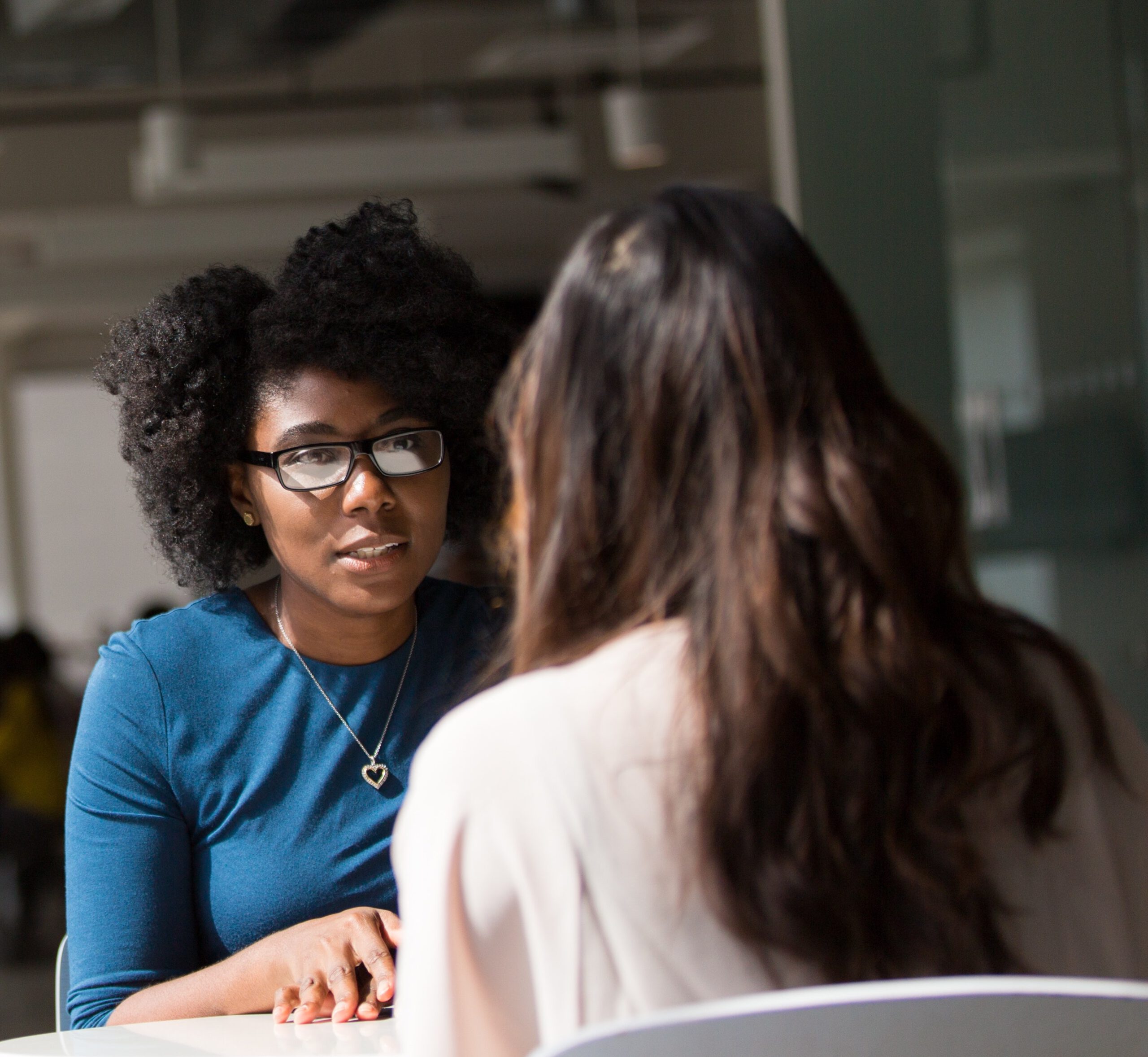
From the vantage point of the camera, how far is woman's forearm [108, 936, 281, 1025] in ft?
4.87

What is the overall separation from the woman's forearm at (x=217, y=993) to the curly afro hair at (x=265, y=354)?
0.57 m

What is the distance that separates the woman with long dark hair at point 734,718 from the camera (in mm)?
904

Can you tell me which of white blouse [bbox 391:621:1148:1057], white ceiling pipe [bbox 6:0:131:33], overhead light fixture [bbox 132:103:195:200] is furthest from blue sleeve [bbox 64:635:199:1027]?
white ceiling pipe [bbox 6:0:131:33]

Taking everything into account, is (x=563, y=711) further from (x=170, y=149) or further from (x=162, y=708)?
(x=170, y=149)

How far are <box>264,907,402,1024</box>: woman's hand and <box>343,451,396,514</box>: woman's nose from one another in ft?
1.44

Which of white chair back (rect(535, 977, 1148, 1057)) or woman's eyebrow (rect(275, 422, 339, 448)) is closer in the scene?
white chair back (rect(535, 977, 1148, 1057))

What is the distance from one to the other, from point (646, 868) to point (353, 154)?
18.2 feet

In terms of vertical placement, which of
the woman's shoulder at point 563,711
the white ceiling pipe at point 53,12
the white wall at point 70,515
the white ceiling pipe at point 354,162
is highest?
the white ceiling pipe at point 53,12

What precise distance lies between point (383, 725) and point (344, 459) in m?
0.31

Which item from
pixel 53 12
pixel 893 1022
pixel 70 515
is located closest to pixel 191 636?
pixel 893 1022

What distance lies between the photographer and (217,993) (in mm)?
1493

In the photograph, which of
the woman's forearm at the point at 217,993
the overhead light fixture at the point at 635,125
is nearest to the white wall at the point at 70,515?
the overhead light fixture at the point at 635,125

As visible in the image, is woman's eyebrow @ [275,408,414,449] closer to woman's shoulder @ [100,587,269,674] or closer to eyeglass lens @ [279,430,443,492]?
eyeglass lens @ [279,430,443,492]

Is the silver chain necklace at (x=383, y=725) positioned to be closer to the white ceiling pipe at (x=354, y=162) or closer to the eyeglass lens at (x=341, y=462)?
the eyeglass lens at (x=341, y=462)
